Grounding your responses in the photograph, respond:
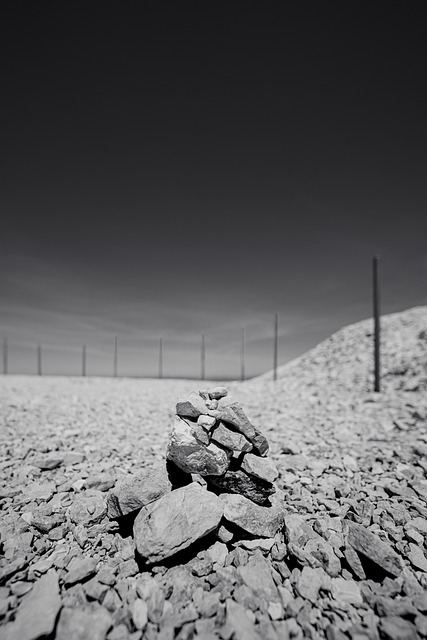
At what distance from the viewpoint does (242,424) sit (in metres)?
3.58

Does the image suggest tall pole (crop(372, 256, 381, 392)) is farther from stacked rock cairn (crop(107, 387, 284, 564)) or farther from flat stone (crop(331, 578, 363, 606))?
flat stone (crop(331, 578, 363, 606))

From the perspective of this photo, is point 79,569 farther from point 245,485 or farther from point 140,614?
point 245,485

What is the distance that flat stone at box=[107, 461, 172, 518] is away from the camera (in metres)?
3.14

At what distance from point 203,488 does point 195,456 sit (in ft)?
1.22

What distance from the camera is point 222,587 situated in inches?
96.3

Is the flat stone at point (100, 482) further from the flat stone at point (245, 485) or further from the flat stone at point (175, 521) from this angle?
the flat stone at point (245, 485)

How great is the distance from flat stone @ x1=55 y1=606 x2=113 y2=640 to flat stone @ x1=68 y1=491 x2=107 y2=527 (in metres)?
1.06

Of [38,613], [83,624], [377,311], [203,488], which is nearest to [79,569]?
[38,613]

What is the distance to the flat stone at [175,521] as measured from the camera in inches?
104

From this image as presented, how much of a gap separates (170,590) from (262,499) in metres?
1.46

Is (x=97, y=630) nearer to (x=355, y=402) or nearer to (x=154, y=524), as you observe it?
→ (x=154, y=524)

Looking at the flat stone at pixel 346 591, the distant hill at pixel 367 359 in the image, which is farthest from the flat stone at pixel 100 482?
the distant hill at pixel 367 359

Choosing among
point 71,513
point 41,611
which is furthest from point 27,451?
point 41,611

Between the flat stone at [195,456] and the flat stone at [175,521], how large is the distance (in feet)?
0.74
